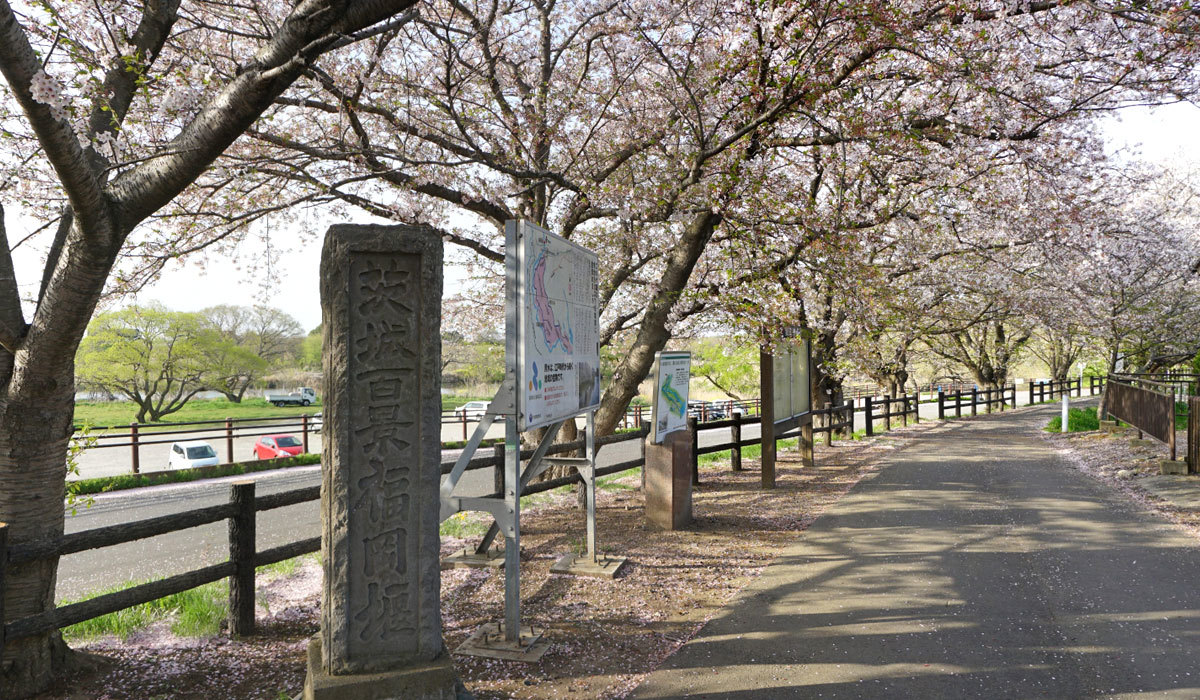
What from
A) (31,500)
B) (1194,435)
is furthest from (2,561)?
(1194,435)

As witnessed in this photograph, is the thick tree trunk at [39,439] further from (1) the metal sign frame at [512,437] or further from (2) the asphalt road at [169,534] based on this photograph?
(2) the asphalt road at [169,534]

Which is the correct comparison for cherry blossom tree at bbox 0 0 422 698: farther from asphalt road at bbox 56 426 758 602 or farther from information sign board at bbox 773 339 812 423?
information sign board at bbox 773 339 812 423

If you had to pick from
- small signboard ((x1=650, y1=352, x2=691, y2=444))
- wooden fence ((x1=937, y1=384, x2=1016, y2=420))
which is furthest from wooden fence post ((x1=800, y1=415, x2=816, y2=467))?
wooden fence ((x1=937, y1=384, x2=1016, y2=420))

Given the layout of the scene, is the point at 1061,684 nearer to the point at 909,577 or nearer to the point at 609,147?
the point at 909,577

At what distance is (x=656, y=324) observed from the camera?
9.44 metres

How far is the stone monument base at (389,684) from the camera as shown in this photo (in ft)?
10.4

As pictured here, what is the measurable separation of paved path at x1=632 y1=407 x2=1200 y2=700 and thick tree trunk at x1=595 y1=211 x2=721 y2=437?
315cm

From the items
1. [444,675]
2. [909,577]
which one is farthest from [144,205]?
[909,577]

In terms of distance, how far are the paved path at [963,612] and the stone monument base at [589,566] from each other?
4.23 feet

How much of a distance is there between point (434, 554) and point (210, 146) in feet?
8.43

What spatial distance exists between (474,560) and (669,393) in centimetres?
318

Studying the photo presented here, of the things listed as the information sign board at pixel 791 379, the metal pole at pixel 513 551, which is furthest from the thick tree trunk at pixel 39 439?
the information sign board at pixel 791 379

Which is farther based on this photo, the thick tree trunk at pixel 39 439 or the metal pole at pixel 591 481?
the metal pole at pixel 591 481

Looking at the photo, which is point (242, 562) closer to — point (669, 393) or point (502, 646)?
point (502, 646)
